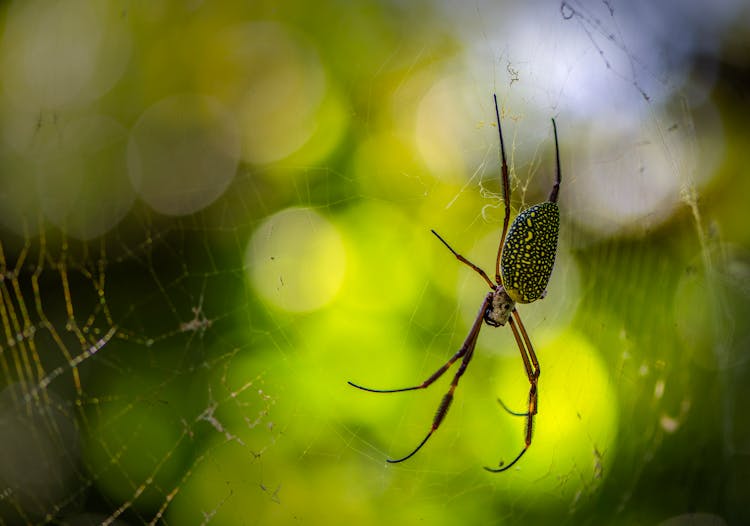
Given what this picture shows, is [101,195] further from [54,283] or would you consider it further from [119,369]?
[119,369]

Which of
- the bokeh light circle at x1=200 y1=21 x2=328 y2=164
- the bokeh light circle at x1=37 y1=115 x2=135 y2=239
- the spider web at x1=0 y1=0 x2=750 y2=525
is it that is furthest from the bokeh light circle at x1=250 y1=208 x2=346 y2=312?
the bokeh light circle at x1=37 y1=115 x2=135 y2=239

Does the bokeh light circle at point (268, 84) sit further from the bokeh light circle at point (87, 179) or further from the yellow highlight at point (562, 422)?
the yellow highlight at point (562, 422)

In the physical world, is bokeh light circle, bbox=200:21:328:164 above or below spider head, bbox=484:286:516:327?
above

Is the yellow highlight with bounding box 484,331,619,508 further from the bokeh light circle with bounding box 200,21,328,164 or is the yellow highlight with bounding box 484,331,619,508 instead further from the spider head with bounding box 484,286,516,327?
the bokeh light circle with bounding box 200,21,328,164

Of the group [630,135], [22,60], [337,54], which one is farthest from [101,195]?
[630,135]

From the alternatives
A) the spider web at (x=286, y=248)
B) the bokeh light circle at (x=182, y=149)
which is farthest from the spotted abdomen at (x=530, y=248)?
the bokeh light circle at (x=182, y=149)

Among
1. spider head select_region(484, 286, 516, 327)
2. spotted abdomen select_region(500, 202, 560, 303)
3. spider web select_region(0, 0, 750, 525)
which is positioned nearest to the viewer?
spotted abdomen select_region(500, 202, 560, 303)

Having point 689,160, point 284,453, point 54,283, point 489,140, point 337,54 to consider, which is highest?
point 337,54

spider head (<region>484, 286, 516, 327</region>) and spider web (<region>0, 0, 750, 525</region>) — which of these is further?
spider web (<region>0, 0, 750, 525</region>)
